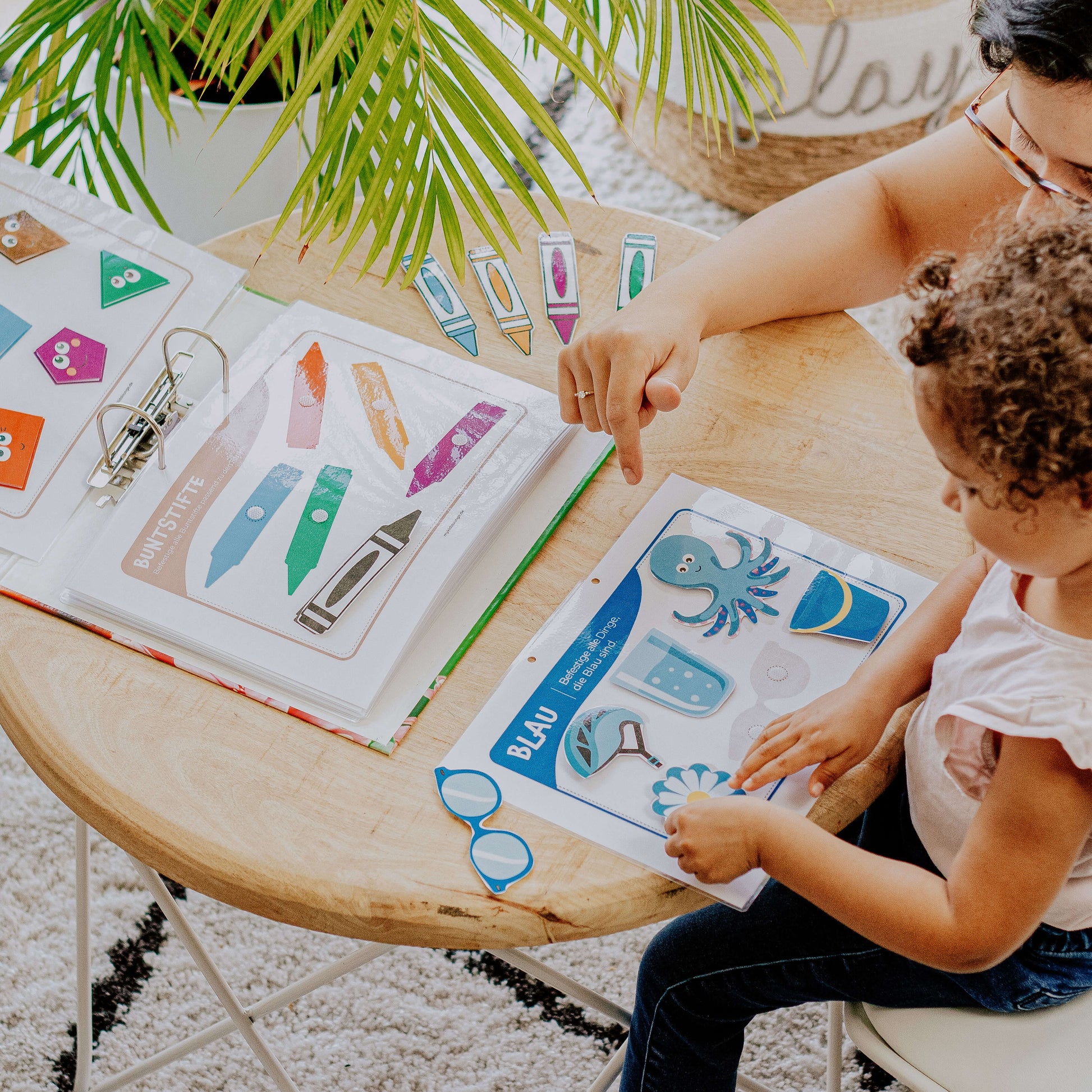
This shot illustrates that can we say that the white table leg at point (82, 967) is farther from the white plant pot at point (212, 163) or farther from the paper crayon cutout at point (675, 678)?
the white plant pot at point (212, 163)

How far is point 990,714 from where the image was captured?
0.63 meters

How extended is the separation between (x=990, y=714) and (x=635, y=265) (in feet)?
1.69

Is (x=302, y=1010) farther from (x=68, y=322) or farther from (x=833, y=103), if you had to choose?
(x=833, y=103)

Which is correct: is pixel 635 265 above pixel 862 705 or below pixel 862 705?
above

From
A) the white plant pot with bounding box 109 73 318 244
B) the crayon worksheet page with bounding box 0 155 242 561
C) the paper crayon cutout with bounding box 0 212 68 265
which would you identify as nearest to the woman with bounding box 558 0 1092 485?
the crayon worksheet page with bounding box 0 155 242 561

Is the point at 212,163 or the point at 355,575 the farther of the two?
the point at 212,163

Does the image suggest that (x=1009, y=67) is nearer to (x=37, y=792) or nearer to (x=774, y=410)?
(x=774, y=410)

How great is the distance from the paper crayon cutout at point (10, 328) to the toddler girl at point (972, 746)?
0.61 meters

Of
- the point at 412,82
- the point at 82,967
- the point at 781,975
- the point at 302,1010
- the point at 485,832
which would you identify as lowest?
the point at 302,1010

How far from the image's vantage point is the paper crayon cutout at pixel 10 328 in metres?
0.87

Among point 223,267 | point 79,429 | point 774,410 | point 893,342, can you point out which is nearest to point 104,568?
point 79,429

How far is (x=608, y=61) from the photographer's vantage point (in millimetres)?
842

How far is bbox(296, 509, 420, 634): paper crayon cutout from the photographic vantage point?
75 cm

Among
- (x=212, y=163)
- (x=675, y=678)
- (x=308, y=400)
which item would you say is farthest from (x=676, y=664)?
(x=212, y=163)
